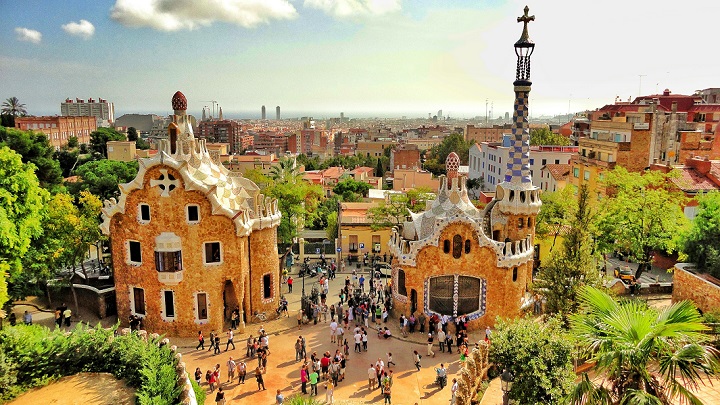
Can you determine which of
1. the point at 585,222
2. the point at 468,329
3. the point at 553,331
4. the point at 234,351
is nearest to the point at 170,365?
the point at 234,351

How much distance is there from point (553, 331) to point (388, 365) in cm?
757

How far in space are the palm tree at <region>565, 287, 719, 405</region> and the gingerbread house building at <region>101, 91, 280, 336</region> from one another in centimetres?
1781

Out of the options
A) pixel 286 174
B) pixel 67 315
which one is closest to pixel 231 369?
pixel 67 315

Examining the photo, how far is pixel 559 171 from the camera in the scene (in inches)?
2265

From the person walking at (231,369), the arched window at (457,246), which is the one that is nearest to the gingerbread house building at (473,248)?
the arched window at (457,246)

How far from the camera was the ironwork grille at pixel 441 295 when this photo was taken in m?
25.9

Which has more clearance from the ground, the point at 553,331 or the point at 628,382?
the point at 628,382

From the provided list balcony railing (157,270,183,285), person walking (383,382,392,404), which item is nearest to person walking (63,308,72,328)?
balcony railing (157,270,183,285)

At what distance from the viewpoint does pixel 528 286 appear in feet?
91.6

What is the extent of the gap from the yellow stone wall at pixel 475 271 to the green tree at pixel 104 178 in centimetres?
3008

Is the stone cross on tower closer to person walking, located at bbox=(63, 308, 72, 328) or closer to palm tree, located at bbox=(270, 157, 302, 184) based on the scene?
palm tree, located at bbox=(270, 157, 302, 184)

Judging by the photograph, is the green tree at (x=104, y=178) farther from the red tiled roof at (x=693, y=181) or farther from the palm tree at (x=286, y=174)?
the red tiled roof at (x=693, y=181)

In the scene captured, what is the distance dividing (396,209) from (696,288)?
64.8 feet

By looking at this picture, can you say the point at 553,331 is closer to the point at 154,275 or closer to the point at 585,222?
the point at 585,222
